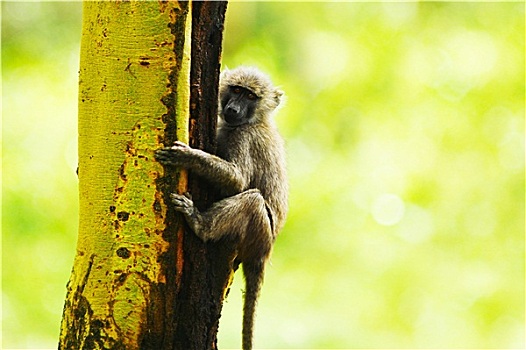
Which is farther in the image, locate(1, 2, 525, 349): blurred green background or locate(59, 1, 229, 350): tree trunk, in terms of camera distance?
locate(1, 2, 525, 349): blurred green background

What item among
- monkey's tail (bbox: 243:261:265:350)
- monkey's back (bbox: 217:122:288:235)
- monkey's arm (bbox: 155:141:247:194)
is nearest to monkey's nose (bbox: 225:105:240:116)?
monkey's back (bbox: 217:122:288:235)

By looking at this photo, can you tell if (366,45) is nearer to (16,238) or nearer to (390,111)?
(390,111)

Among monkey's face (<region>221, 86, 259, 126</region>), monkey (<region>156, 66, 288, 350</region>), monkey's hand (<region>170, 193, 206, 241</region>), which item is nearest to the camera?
monkey's hand (<region>170, 193, 206, 241</region>)

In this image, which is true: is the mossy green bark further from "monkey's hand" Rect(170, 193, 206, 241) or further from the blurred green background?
the blurred green background

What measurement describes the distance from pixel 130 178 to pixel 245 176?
1.06m

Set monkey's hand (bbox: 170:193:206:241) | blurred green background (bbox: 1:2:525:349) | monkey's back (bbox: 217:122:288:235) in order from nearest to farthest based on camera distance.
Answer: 1. monkey's hand (bbox: 170:193:206:241)
2. monkey's back (bbox: 217:122:288:235)
3. blurred green background (bbox: 1:2:525:349)

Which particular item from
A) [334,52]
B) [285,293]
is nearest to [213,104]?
[285,293]

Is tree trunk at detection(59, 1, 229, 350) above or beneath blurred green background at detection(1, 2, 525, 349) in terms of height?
beneath

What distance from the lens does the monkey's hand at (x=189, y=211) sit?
3471 mm

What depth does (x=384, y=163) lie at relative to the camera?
31.3 feet

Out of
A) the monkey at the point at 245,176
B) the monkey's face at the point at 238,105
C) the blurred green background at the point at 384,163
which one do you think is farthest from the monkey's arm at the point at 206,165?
the blurred green background at the point at 384,163

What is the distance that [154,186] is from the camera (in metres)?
3.43

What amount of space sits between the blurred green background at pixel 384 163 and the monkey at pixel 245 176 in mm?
3813

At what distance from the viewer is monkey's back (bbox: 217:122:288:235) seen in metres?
4.42
